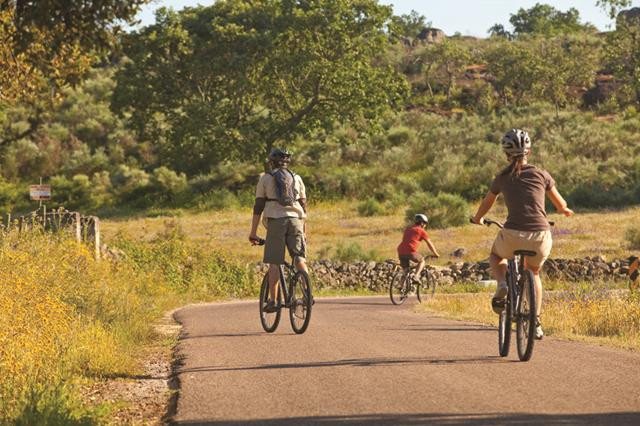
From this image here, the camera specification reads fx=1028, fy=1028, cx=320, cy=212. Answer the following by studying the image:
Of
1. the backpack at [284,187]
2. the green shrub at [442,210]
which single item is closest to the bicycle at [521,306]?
the backpack at [284,187]

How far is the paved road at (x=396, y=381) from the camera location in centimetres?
683

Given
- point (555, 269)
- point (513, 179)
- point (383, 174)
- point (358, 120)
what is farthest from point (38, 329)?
point (383, 174)

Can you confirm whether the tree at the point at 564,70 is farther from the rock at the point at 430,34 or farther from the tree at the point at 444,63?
the rock at the point at 430,34

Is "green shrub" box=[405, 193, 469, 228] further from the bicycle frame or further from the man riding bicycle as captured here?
the bicycle frame

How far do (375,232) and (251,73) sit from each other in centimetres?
1221

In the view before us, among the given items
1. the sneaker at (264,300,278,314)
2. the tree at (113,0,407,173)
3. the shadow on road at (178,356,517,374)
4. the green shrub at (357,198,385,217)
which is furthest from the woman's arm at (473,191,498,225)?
the tree at (113,0,407,173)

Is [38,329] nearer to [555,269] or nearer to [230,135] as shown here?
[555,269]

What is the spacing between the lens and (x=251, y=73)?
48688mm

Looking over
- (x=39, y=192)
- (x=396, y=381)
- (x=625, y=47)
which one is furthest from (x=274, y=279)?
(x=625, y=47)

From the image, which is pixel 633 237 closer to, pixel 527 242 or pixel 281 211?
pixel 281 211

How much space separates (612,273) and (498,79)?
6125 cm

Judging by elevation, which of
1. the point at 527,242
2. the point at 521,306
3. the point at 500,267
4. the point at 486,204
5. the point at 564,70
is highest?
the point at 564,70

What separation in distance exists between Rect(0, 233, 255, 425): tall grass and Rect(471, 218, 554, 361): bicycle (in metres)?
3.53

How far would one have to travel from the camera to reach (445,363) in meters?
9.41
